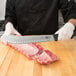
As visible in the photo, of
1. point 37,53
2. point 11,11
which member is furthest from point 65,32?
point 11,11

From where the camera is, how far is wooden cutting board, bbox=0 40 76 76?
90 cm

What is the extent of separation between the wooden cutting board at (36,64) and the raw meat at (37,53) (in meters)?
0.03

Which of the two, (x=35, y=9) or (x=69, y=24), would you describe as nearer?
(x=69, y=24)

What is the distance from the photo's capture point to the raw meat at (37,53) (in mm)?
1012

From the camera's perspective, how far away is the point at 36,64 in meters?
0.99

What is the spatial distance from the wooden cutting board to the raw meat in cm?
3

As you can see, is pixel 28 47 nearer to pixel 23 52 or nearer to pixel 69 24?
pixel 23 52

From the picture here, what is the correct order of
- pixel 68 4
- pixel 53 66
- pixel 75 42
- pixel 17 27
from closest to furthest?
1. pixel 53 66
2. pixel 75 42
3. pixel 68 4
4. pixel 17 27

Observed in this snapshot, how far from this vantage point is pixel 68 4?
5.03 ft

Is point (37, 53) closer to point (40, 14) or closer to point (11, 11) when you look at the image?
point (40, 14)

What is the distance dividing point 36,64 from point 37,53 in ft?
0.35

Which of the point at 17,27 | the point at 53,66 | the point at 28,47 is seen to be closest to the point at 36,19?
the point at 17,27

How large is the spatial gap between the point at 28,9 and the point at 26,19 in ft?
0.30

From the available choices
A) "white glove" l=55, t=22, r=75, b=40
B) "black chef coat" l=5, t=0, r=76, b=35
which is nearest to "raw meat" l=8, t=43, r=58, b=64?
"white glove" l=55, t=22, r=75, b=40
